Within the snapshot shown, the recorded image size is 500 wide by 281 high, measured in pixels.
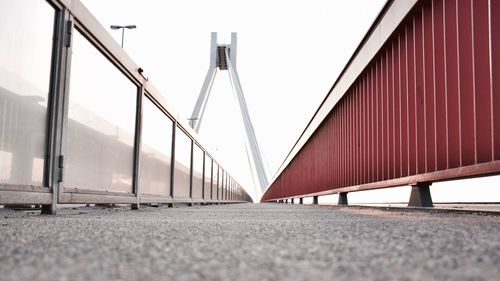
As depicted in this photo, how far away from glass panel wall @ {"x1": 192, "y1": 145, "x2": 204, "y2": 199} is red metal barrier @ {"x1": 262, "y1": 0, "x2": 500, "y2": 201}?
4.44 metres

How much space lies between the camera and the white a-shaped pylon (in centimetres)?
2430

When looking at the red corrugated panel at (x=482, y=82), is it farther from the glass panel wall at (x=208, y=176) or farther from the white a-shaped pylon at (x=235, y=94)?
the white a-shaped pylon at (x=235, y=94)

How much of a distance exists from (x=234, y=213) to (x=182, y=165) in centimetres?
488

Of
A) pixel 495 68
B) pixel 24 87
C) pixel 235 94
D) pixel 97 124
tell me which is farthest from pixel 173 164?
pixel 235 94

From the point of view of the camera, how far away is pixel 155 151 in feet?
20.1

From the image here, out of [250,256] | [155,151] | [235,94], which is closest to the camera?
[250,256]

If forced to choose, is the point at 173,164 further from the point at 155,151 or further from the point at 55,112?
the point at 55,112

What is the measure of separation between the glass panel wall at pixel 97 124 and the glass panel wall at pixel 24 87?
33cm

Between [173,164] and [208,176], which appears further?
[208,176]

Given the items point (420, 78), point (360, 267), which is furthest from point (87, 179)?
point (360, 267)

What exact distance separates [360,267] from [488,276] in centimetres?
19

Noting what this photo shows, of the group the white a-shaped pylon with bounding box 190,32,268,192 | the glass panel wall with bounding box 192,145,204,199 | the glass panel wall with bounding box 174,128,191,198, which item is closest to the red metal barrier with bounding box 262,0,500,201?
the glass panel wall with bounding box 174,128,191,198

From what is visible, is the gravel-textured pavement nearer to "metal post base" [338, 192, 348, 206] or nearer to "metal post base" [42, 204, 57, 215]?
"metal post base" [42, 204, 57, 215]

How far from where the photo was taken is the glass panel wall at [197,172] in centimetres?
1048
